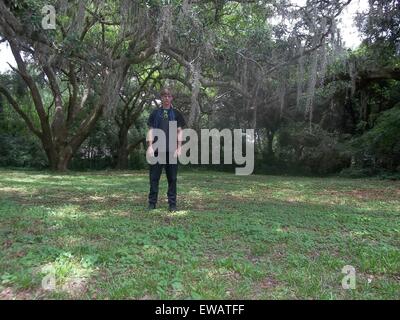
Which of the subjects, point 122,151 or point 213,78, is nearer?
point 213,78

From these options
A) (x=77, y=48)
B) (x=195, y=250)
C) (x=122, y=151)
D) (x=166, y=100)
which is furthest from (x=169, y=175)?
(x=122, y=151)

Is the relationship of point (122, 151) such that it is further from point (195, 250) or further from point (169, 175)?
point (195, 250)

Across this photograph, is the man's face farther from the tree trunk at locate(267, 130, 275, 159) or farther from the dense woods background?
the tree trunk at locate(267, 130, 275, 159)

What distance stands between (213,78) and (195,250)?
9.29 meters

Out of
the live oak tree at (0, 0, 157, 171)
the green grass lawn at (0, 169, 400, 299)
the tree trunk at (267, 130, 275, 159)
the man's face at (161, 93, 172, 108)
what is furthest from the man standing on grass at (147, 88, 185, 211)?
the tree trunk at (267, 130, 275, 159)

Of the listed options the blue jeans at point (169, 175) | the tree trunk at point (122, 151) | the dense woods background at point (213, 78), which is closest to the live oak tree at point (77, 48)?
the dense woods background at point (213, 78)

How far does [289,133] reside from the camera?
19.0 m

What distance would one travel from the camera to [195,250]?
3.88 m

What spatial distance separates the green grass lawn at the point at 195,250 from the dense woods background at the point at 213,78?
3.81 meters

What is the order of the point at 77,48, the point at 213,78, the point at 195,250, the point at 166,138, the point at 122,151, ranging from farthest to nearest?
the point at 122,151
the point at 213,78
the point at 77,48
the point at 166,138
the point at 195,250

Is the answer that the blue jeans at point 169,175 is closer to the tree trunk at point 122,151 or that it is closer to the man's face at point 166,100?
the man's face at point 166,100

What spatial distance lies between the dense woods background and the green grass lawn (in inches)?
150

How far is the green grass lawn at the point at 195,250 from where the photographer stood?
2941 mm
